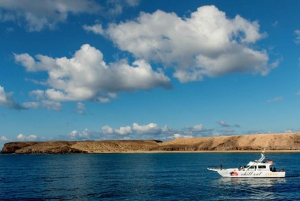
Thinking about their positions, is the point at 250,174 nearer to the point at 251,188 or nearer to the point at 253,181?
the point at 253,181

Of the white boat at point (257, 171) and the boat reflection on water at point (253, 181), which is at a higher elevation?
the white boat at point (257, 171)

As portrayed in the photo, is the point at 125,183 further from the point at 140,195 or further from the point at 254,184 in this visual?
the point at 254,184

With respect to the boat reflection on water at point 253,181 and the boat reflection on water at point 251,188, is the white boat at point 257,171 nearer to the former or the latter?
the boat reflection on water at point 253,181

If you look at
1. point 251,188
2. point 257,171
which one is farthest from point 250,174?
point 251,188

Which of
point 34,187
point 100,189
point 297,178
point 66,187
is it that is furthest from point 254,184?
point 34,187

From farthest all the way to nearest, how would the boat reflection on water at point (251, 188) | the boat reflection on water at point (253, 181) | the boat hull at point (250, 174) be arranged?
the boat hull at point (250, 174), the boat reflection on water at point (253, 181), the boat reflection on water at point (251, 188)

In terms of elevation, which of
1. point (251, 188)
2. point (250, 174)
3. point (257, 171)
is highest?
point (257, 171)

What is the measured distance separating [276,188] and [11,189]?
57078 mm

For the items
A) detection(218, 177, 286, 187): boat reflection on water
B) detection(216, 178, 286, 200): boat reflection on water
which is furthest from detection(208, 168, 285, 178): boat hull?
detection(216, 178, 286, 200): boat reflection on water

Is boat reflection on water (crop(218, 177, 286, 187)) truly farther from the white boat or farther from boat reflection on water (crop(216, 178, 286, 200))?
the white boat

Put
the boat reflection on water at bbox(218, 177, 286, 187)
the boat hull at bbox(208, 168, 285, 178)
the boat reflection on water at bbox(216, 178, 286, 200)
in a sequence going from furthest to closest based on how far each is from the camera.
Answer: the boat hull at bbox(208, 168, 285, 178) < the boat reflection on water at bbox(218, 177, 286, 187) < the boat reflection on water at bbox(216, 178, 286, 200)

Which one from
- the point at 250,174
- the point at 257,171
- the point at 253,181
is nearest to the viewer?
the point at 253,181

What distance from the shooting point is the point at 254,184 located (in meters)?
74.1

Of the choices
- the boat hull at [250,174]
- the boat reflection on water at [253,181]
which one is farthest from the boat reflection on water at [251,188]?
the boat hull at [250,174]
